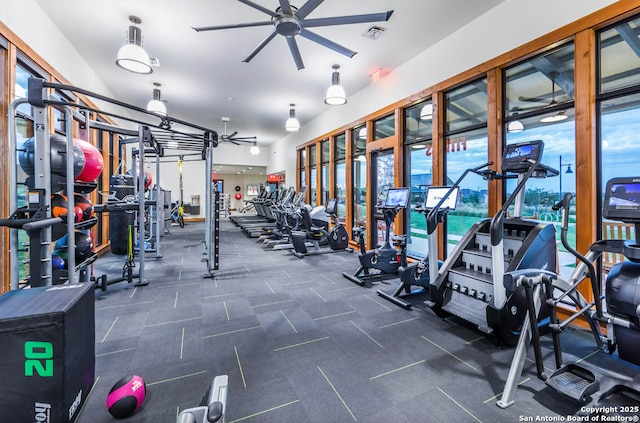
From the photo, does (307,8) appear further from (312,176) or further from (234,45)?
(312,176)

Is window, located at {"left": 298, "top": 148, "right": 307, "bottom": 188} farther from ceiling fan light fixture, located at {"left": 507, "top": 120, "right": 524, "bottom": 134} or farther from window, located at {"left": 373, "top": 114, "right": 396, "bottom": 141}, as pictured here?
ceiling fan light fixture, located at {"left": 507, "top": 120, "right": 524, "bottom": 134}

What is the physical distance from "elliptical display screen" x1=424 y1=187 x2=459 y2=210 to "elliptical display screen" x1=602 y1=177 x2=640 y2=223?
136 centimetres

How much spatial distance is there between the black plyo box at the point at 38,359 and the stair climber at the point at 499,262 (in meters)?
2.99

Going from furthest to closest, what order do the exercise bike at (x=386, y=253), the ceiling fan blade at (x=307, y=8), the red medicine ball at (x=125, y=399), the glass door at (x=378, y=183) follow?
the glass door at (x=378, y=183) → the exercise bike at (x=386, y=253) → the ceiling fan blade at (x=307, y=8) → the red medicine ball at (x=125, y=399)

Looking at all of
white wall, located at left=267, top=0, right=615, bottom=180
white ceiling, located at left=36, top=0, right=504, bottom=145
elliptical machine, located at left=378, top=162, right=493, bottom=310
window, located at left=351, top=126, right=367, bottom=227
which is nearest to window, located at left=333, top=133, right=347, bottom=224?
window, located at left=351, top=126, right=367, bottom=227

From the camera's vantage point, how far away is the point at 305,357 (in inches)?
95.7

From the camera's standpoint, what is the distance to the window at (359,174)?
23.2 feet

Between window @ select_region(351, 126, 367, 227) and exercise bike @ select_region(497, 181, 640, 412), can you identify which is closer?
exercise bike @ select_region(497, 181, 640, 412)

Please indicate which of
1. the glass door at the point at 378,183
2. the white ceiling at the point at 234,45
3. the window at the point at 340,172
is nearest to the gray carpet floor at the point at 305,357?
the glass door at the point at 378,183

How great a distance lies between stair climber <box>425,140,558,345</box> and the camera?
251 centimetres

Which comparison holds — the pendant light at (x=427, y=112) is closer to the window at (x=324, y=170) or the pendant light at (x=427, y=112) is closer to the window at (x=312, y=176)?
the window at (x=324, y=170)

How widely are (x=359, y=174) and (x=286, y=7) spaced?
4.89 m

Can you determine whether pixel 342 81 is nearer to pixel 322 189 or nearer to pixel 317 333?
pixel 322 189

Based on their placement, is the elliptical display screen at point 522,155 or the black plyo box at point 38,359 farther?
the elliptical display screen at point 522,155
